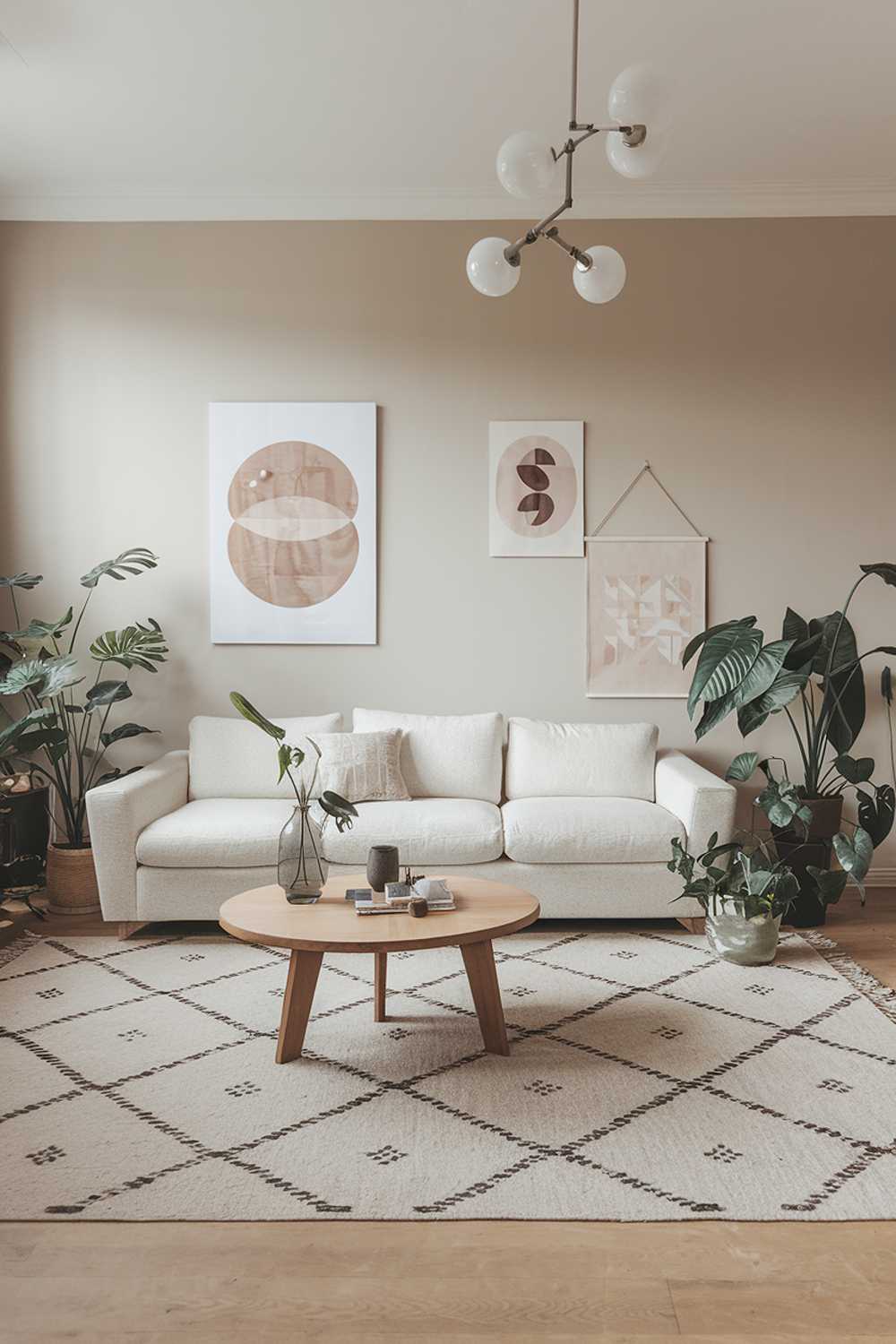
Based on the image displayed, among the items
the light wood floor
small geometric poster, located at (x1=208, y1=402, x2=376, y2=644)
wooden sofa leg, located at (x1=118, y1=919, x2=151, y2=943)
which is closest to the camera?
the light wood floor

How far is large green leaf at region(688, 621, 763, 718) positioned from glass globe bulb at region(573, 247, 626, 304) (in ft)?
5.26

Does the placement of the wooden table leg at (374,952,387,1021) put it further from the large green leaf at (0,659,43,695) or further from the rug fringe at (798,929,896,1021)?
the large green leaf at (0,659,43,695)

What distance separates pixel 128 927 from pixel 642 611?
8.41 feet

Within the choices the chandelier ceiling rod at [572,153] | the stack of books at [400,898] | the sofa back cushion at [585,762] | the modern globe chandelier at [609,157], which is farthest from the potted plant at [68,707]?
the chandelier ceiling rod at [572,153]

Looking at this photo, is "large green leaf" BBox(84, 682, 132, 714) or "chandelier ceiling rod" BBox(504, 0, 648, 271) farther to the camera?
"large green leaf" BBox(84, 682, 132, 714)

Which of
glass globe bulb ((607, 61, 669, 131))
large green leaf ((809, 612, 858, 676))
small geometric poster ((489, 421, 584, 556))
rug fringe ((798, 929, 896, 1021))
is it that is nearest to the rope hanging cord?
small geometric poster ((489, 421, 584, 556))

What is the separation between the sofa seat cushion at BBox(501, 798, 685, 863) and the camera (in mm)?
3975

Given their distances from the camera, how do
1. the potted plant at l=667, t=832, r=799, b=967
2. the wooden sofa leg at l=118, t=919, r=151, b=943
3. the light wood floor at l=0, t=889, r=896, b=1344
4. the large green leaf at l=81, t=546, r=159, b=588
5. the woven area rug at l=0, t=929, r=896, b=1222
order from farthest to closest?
the large green leaf at l=81, t=546, r=159, b=588 < the wooden sofa leg at l=118, t=919, r=151, b=943 < the potted plant at l=667, t=832, r=799, b=967 < the woven area rug at l=0, t=929, r=896, b=1222 < the light wood floor at l=0, t=889, r=896, b=1344

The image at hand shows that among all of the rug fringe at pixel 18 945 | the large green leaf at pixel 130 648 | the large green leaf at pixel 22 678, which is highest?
the large green leaf at pixel 130 648

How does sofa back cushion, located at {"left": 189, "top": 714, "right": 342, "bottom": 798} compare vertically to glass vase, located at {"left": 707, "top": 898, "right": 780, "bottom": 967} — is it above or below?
above

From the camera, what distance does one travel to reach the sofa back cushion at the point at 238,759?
450 centimetres

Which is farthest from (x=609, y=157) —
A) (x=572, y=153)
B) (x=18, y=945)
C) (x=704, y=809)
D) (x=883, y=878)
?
(x=883, y=878)

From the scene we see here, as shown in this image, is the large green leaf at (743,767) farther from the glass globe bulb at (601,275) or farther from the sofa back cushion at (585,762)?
the glass globe bulb at (601,275)

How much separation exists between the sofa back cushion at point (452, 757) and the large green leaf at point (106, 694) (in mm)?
989
